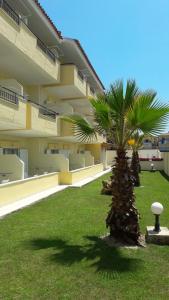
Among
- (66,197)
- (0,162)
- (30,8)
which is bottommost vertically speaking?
(66,197)

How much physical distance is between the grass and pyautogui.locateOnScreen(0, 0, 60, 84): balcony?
725cm

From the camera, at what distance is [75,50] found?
69.2 ft

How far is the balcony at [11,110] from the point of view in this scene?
11.3 meters

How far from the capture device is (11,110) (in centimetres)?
1195

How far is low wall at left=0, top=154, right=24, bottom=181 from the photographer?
595 inches

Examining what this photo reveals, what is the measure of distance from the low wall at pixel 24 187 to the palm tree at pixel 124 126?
234 inches

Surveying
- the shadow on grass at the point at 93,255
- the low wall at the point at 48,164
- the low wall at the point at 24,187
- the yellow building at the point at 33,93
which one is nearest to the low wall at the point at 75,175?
the yellow building at the point at 33,93

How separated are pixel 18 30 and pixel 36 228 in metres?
8.62

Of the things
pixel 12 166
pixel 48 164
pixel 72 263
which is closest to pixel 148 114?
pixel 72 263

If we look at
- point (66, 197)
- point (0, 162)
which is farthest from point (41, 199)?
point (0, 162)

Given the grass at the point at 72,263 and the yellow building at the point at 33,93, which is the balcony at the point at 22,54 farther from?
the grass at the point at 72,263

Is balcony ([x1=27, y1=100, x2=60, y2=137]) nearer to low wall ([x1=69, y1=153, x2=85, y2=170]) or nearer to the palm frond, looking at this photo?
low wall ([x1=69, y1=153, x2=85, y2=170])

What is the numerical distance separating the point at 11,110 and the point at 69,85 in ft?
27.9

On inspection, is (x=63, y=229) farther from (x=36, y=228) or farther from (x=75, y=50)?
(x=75, y=50)
